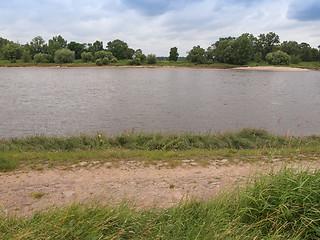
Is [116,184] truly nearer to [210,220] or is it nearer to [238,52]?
[210,220]

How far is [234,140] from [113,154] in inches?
240

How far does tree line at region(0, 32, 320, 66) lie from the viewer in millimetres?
96188

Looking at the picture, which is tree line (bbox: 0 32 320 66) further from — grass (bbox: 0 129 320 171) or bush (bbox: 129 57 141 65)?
grass (bbox: 0 129 320 171)

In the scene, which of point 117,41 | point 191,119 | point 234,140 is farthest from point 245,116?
point 117,41

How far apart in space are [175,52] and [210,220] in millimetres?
112757

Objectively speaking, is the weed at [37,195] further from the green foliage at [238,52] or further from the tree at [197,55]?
the green foliage at [238,52]

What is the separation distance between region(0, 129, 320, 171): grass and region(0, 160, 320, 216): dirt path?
1.82ft

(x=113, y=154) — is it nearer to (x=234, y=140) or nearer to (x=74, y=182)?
(x=74, y=182)

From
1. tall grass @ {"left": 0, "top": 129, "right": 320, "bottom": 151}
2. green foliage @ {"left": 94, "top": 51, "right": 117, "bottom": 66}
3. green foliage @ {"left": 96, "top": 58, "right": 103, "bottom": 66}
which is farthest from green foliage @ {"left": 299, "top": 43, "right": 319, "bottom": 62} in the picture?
tall grass @ {"left": 0, "top": 129, "right": 320, "bottom": 151}

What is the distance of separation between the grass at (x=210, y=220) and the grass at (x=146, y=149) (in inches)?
107

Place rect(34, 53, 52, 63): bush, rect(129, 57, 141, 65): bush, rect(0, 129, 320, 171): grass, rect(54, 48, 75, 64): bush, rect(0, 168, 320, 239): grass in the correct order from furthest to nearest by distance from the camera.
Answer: rect(129, 57, 141, 65): bush, rect(34, 53, 52, 63): bush, rect(54, 48, 75, 64): bush, rect(0, 129, 320, 171): grass, rect(0, 168, 320, 239): grass

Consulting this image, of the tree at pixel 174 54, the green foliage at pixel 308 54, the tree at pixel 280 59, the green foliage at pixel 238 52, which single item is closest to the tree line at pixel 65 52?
the tree at pixel 174 54

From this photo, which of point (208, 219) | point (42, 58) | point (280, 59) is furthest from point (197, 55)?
point (208, 219)

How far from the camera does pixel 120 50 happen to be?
11350 cm
